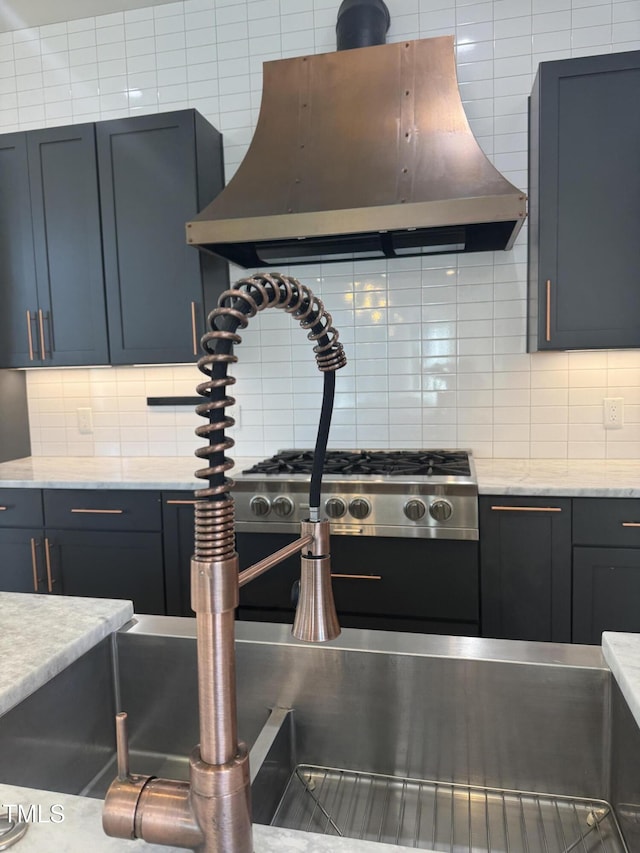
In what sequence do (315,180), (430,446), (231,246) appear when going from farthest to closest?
(430,446) < (231,246) < (315,180)

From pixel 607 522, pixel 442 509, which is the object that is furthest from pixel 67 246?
pixel 607 522

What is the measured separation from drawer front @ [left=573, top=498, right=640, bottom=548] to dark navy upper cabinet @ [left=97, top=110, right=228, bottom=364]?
1697 mm

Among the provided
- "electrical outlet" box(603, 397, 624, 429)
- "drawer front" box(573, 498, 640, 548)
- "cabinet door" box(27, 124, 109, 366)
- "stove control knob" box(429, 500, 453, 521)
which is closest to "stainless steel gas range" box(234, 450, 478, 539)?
"stove control knob" box(429, 500, 453, 521)

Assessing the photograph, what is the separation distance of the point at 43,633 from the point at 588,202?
2314 mm

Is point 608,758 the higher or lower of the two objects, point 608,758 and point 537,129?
the lower

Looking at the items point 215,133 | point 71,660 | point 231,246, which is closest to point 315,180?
point 231,246

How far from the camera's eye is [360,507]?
87.6 inches

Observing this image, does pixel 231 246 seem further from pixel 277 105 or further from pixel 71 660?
pixel 71 660

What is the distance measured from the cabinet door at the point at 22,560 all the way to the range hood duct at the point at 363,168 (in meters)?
1.45

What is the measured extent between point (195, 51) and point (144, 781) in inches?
128

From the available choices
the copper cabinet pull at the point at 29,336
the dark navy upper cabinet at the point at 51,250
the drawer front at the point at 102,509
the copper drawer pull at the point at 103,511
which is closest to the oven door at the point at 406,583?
the drawer front at the point at 102,509

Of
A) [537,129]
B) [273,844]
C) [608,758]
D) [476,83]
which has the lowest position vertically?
[608,758]

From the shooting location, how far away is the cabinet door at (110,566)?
99.6 inches

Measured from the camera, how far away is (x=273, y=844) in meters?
0.58
